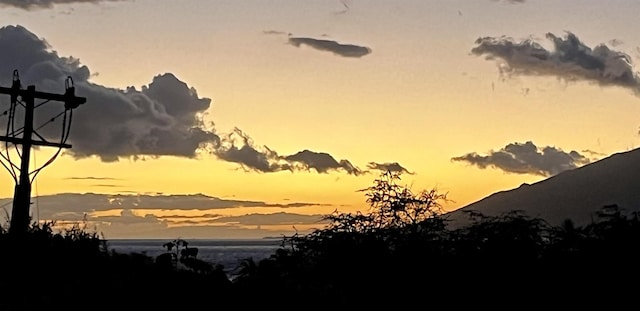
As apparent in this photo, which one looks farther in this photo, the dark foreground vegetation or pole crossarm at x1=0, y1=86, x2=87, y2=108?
pole crossarm at x1=0, y1=86, x2=87, y2=108

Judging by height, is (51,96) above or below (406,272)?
above

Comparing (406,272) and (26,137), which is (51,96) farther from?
(406,272)

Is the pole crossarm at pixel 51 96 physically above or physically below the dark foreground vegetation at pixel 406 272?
above

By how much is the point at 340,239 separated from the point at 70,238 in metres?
9.27

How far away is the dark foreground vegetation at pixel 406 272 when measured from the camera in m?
13.3

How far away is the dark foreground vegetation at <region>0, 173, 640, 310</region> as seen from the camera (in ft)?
43.8

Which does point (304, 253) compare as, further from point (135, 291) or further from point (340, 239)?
point (135, 291)

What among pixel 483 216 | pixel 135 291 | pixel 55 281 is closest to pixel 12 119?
pixel 55 281

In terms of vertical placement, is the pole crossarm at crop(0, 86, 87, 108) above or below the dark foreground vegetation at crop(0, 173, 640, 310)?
above

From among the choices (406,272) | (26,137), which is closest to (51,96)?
(26,137)

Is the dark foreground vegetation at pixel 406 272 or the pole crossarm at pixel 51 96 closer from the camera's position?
the dark foreground vegetation at pixel 406 272

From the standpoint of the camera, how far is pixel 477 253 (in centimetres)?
1428

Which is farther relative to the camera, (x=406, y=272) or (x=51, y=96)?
(x=51, y=96)

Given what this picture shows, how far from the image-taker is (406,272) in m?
14.5
